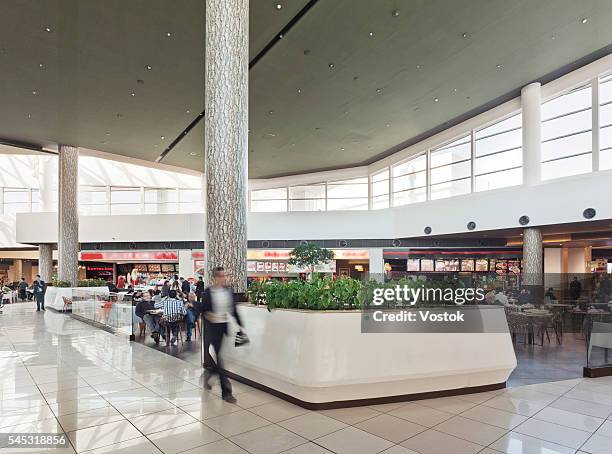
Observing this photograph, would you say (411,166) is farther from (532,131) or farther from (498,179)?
(532,131)

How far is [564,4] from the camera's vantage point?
8523 mm

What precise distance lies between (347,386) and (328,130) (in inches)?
485

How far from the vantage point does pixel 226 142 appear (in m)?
5.80

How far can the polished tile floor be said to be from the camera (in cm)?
337

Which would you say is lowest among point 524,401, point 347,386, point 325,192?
point 524,401

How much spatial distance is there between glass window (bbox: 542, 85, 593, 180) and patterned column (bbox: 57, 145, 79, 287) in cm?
1715

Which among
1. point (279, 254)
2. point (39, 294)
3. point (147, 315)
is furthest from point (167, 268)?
point (147, 315)

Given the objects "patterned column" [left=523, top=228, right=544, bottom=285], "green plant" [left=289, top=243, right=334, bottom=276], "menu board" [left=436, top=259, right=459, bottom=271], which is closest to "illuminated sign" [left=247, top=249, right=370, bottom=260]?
"green plant" [left=289, top=243, right=334, bottom=276]

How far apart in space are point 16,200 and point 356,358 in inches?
1075

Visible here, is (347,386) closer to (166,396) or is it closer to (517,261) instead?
(166,396)

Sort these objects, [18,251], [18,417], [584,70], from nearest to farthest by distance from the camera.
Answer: [18,417] < [584,70] < [18,251]

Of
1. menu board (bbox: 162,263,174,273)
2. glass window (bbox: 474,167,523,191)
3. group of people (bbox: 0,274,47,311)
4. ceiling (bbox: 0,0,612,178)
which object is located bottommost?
group of people (bbox: 0,274,47,311)

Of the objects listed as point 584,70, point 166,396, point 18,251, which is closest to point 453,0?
point 584,70

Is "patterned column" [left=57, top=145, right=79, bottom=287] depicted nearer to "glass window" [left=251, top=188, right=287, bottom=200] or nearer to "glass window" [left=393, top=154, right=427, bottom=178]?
"glass window" [left=251, top=188, right=287, bottom=200]
